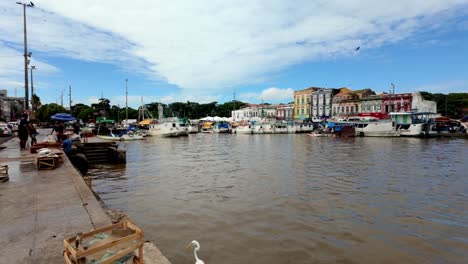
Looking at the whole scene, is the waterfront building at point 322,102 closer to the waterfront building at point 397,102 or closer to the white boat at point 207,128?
the waterfront building at point 397,102

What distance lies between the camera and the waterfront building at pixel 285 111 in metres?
93.4

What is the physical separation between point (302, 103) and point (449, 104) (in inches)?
1384

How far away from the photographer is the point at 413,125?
47531mm

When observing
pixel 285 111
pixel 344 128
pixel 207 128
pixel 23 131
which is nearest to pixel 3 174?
pixel 23 131

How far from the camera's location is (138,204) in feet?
35.0

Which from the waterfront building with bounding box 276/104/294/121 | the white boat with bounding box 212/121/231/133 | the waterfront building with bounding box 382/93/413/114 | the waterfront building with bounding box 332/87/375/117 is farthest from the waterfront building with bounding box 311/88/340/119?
the white boat with bounding box 212/121/231/133

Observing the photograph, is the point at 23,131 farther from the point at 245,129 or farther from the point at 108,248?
the point at 245,129

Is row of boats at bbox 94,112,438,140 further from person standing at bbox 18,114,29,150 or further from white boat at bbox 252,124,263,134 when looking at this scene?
person standing at bbox 18,114,29,150

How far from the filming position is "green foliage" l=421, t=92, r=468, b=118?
72.1m

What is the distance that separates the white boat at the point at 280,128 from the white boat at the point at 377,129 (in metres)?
18.0

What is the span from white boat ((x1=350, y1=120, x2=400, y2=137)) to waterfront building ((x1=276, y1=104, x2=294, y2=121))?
40.0m

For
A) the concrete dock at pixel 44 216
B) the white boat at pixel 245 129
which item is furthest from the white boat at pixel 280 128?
the concrete dock at pixel 44 216

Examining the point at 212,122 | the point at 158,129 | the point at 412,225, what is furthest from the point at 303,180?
the point at 212,122

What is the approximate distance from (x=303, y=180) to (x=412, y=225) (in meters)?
6.33
